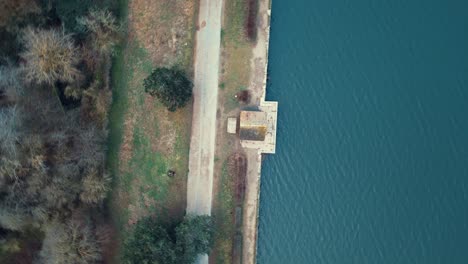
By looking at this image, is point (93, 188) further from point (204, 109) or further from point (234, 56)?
point (234, 56)

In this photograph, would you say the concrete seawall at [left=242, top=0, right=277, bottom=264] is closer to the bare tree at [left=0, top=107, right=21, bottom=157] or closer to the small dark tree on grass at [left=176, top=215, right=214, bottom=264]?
the small dark tree on grass at [left=176, top=215, right=214, bottom=264]

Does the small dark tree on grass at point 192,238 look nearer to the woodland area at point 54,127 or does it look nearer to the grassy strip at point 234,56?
the woodland area at point 54,127

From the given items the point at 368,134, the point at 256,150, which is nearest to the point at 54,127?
the point at 256,150

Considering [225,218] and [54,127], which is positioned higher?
[54,127]

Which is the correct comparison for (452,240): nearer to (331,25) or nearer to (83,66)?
(331,25)

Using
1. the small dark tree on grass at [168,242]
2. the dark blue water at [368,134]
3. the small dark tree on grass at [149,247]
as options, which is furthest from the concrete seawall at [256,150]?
the small dark tree on grass at [149,247]

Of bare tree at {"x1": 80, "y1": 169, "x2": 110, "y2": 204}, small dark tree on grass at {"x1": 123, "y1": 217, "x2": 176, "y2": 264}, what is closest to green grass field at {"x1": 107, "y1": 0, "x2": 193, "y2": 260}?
bare tree at {"x1": 80, "y1": 169, "x2": 110, "y2": 204}
